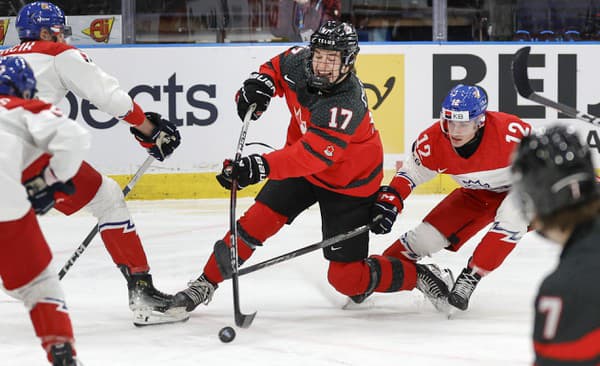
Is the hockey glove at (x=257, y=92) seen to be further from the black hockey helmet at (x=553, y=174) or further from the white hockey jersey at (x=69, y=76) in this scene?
the black hockey helmet at (x=553, y=174)

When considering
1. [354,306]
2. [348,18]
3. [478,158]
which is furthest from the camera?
[348,18]

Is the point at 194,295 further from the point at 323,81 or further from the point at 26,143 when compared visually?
the point at 26,143

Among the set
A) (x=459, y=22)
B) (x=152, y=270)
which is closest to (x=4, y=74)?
(x=152, y=270)

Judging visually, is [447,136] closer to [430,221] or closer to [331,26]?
[430,221]

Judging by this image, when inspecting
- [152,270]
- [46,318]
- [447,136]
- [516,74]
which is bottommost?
[152,270]

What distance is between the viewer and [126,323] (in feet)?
11.0

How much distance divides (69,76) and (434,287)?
4.90ft

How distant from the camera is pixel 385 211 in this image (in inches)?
131

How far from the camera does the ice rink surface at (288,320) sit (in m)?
2.91

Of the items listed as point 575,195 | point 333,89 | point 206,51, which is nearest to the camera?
point 575,195

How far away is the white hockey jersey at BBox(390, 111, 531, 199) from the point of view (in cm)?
339

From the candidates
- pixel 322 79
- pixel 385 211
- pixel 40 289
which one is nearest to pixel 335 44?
pixel 322 79

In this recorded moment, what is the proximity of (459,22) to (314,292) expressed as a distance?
115 inches

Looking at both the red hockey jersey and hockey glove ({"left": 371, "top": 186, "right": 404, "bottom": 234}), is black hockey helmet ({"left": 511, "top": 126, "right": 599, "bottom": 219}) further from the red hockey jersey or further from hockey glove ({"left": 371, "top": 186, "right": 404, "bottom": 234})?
hockey glove ({"left": 371, "top": 186, "right": 404, "bottom": 234})
